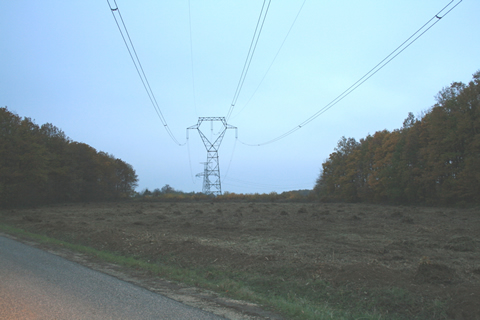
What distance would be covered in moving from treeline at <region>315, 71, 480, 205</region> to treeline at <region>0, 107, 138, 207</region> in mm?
51458

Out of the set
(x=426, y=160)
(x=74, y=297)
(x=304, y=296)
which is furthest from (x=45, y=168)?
(x=426, y=160)

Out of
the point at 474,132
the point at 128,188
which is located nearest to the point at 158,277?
the point at 474,132

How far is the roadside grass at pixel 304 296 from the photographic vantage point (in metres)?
5.99

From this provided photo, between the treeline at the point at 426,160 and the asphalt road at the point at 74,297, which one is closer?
the asphalt road at the point at 74,297

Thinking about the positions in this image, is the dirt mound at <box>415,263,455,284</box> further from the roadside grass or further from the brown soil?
the roadside grass

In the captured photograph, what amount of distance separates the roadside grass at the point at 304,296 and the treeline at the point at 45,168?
143 feet

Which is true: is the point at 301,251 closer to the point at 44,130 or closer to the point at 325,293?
the point at 325,293

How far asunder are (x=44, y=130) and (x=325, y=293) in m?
67.4

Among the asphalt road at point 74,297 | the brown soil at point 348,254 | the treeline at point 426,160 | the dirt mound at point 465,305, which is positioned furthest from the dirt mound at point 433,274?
the treeline at point 426,160

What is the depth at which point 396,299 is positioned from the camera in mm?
6629

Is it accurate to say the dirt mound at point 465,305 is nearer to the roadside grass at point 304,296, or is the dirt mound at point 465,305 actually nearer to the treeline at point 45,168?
the roadside grass at point 304,296

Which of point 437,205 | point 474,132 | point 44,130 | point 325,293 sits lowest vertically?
point 325,293

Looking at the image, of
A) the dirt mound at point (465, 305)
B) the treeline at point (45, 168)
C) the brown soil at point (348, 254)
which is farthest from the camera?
the treeline at point (45, 168)

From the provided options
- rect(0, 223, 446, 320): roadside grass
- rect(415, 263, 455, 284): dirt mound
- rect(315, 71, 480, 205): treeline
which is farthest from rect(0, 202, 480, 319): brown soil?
rect(315, 71, 480, 205): treeline
